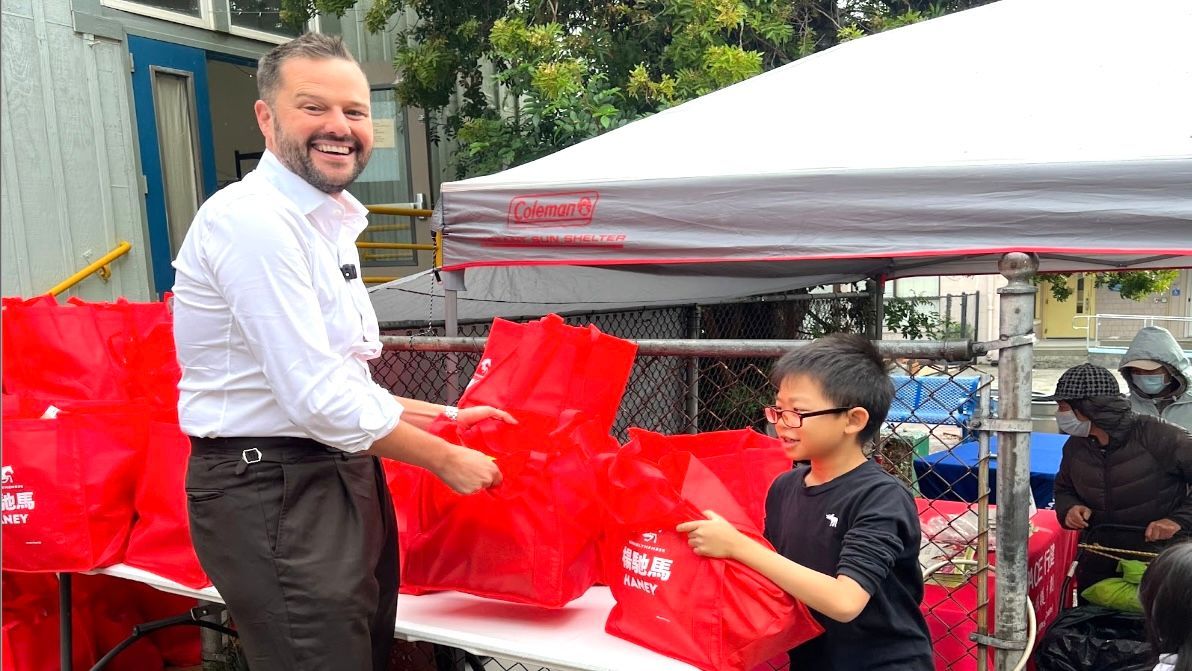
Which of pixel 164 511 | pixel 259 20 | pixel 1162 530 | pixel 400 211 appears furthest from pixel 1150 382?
pixel 259 20

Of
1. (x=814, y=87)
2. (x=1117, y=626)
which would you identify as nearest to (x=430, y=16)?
(x=814, y=87)

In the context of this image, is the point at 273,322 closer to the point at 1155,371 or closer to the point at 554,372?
the point at 554,372

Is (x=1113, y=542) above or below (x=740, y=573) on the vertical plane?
below

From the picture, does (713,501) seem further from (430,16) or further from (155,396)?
(430,16)

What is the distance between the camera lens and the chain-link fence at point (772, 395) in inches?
101

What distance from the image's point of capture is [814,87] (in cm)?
404

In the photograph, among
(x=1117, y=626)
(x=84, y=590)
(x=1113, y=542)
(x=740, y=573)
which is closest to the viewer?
(x=740, y=573)

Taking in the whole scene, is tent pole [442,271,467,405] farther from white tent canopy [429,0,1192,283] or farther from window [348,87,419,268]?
window [348,87,419,268]

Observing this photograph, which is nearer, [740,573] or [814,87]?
[740,573]

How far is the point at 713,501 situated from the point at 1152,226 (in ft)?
5.21

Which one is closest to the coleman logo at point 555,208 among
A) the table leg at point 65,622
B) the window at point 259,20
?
the table leg at point 65,622

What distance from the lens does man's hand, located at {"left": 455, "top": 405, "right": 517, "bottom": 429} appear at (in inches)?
94.8

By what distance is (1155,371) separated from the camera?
493cm

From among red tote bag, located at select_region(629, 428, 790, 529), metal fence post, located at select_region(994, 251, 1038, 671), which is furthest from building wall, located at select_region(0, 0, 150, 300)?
metal fence post, located at select_region(994, 251, 1038, 671)
